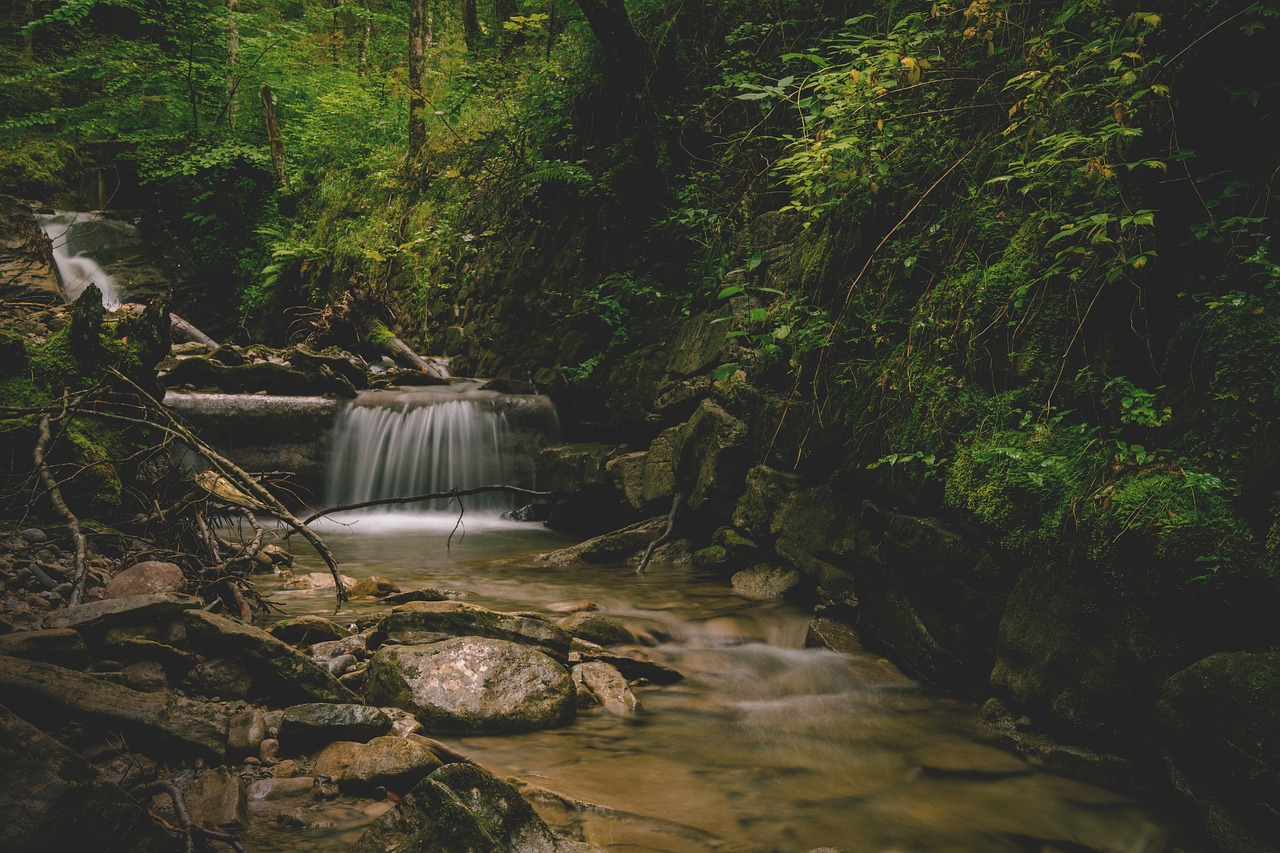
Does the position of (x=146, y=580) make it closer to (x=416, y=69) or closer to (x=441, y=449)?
(x=441, y=449)

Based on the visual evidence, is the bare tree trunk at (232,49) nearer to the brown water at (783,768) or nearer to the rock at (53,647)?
the brown water at (783,768)

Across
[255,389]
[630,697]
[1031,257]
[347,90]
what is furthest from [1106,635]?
[347,90]

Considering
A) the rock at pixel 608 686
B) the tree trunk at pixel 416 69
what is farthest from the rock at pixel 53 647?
the tree trunk at pixel 416 69

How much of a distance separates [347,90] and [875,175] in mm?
17464

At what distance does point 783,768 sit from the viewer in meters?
3.43

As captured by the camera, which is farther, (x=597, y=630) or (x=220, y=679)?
(x=597, y=630)

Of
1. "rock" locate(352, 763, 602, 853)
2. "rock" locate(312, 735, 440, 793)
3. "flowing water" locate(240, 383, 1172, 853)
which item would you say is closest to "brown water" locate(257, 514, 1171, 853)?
"flowing water" locate(240, 383, 1172, 853)

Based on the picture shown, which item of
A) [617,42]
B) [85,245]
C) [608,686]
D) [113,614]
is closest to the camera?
[113,614]

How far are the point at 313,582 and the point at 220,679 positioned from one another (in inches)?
117

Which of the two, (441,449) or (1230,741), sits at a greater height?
(1230,741)

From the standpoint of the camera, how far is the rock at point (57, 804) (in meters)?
1.85

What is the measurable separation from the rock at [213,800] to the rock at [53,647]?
84 centimetres

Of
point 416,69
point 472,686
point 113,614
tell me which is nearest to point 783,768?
point 472,686

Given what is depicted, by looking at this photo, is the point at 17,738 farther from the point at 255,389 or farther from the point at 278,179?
the point at 278,179
